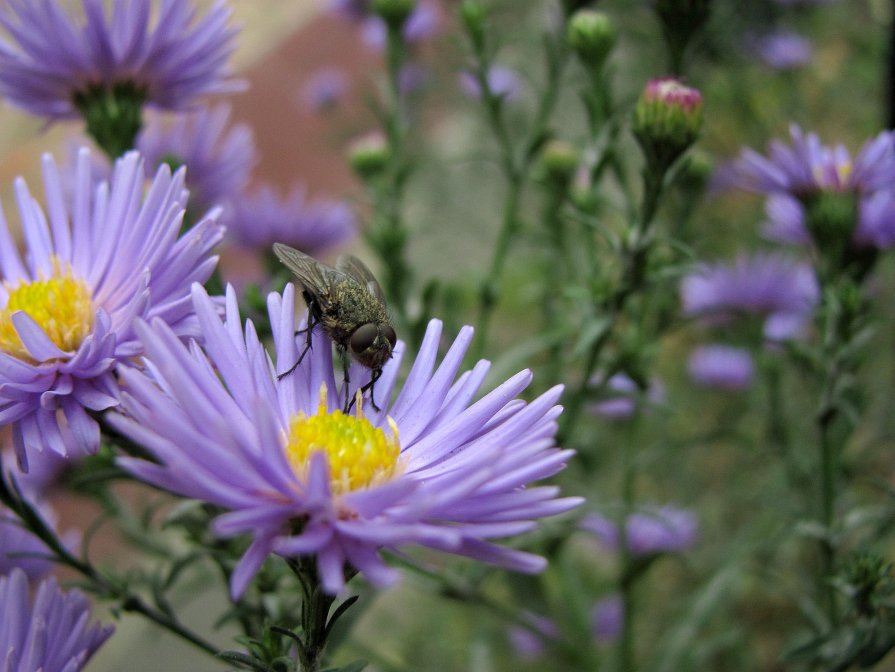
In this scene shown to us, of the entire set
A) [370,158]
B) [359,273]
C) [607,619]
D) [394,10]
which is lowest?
[607,619]

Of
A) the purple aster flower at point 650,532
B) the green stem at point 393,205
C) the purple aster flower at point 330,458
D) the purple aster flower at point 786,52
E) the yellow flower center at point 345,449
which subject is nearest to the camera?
the purple aster flower at point 330,458

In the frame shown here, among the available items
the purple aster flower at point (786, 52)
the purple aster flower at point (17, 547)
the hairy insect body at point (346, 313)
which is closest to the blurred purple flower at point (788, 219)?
the hairy insect body at point (346, 313)

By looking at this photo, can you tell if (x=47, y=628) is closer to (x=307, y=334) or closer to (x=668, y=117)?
(x=307, y=334)

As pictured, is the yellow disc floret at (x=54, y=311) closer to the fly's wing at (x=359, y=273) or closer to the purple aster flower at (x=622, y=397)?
the fly's wing at (x=359, y=273)

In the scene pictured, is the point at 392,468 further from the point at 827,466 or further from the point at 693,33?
the point at 693,33

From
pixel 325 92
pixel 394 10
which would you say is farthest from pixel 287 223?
pixel 325 92

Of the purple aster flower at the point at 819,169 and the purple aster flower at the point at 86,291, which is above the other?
the purple aster flower at the point at 86,291
